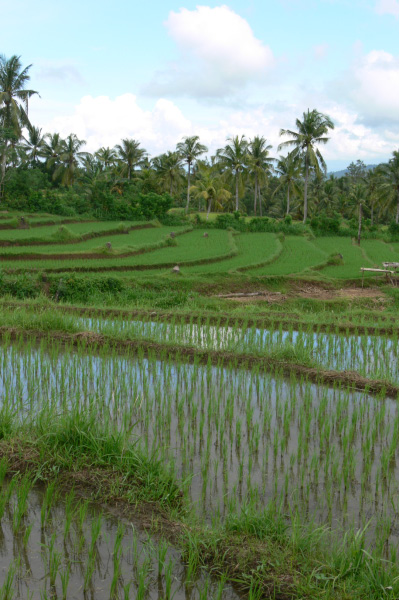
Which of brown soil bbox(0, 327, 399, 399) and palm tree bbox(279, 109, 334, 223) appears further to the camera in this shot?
palm tree bbox(279, 109, 334, 223)

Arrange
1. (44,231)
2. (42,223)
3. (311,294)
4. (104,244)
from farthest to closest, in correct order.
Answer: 1. (42,223)
2. (44,231)
3. (104,244)
4. (311,294)

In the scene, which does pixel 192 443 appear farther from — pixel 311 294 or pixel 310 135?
pixel 310 135

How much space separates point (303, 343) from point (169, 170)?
2747 centimetres

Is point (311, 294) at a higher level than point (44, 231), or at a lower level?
lower

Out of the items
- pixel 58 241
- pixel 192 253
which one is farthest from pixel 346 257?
pixel 58 241

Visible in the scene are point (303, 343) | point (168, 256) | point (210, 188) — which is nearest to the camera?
point (303, 343)

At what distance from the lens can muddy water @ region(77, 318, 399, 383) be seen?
636 cm

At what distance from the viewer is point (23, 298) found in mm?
10875

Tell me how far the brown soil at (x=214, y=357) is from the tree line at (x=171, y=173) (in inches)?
A: 745

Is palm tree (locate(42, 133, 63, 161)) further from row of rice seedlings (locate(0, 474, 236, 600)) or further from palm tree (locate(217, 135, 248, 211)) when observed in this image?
row of rice seedlings (locate(0, 474, 236, 600))

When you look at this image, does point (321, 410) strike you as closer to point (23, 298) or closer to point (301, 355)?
point (301, 355)

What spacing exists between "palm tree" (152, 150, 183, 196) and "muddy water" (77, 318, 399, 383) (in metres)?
25.7

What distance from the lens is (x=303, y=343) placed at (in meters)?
6.71

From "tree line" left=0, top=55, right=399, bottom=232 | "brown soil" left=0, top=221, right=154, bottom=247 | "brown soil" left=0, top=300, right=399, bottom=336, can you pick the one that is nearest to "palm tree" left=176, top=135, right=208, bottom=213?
"tree line" left=0, top=55, right=399, bottom=232
